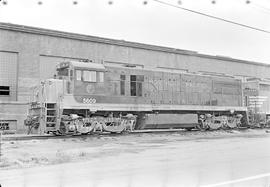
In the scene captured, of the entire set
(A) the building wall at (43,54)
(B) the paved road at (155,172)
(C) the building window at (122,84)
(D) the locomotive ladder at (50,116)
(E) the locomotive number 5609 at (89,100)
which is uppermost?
(A) the building wall at (43,54)

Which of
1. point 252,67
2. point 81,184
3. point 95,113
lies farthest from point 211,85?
point 252,67

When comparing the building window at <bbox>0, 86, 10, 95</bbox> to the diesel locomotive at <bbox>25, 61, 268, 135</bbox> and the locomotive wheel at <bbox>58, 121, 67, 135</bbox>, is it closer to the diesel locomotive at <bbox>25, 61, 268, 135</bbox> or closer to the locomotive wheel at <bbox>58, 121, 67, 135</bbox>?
the diesel locomotive at <bbox>25, 61, 268, 135</bbox>

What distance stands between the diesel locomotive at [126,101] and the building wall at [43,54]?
6.35 m

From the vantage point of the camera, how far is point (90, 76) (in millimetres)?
15742

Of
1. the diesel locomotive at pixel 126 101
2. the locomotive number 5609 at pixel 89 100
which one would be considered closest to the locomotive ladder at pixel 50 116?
the diesel locomotive at pixel 126 101

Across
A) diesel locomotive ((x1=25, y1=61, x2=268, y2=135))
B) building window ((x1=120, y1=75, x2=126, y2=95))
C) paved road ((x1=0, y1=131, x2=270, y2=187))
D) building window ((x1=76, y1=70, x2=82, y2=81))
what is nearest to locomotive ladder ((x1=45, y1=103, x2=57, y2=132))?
diesel locomotive ((x1=25, y1=61, x2=268, y2=135))

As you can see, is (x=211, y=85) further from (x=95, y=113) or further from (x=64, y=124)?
(x=64, y=124)

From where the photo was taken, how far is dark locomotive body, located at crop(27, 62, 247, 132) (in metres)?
15.1

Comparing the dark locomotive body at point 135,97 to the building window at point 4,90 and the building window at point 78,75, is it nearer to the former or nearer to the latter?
the building window at point 78,75

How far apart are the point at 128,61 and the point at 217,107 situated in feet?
32.9

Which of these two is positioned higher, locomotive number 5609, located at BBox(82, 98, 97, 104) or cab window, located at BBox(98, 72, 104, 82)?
cab window, located at BBox(98, 72, 104, 82)

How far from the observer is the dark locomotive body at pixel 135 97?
15.1m

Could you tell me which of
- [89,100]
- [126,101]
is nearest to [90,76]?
[89,100]

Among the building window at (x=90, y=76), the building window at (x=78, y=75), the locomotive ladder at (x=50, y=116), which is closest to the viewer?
the locomotive ladder at (x=50, y=116)
